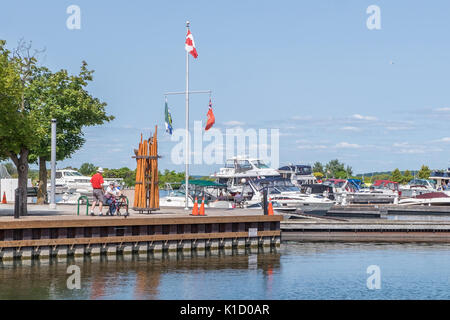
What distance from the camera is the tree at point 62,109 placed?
164 feet

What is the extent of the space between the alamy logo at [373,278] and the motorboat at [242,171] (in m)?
54.9

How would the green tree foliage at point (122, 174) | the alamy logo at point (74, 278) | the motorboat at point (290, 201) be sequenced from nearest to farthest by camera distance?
the alamy logo at point (74, 278)
the motorboat at point (290, 201)
the green tree foliage at point (122, 174)

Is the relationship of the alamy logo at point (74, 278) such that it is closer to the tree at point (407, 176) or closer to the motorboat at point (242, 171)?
the motorboat at point (242, 171)

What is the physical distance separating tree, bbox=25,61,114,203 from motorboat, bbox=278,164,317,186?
1848 inches

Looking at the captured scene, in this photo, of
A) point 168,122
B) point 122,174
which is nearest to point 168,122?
point 168,122

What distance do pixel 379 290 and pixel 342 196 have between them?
47894mm

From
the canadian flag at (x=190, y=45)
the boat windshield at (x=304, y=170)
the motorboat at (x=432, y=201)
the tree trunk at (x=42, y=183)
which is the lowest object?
the motorboat at (x=432, y=201)

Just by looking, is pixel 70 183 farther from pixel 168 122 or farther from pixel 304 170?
pixel 168 122

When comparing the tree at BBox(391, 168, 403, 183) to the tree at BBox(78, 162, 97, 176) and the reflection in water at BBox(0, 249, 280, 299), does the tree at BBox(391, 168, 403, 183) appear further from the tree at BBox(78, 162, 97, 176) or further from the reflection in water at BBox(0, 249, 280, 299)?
the reflection in water at BBox(0, 249, 280, 299)

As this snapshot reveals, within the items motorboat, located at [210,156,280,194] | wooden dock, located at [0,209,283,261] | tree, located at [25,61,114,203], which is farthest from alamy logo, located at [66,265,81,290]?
motorboat, located at [210,156,280,194]

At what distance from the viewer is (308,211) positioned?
185 ft

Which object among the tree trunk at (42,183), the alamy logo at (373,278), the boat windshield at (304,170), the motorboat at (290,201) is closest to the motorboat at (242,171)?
the boat windshield at (304,170)

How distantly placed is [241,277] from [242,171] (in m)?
61.3
